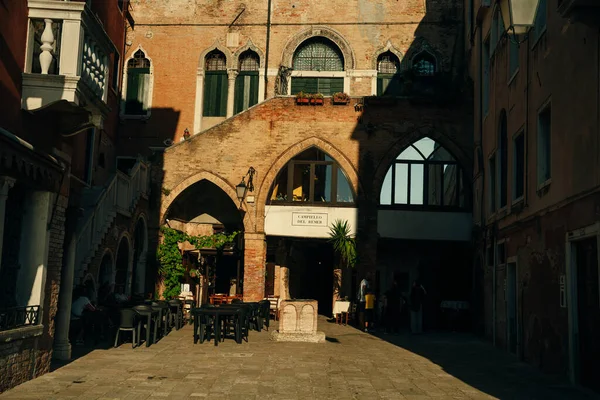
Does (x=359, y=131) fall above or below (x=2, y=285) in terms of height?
above

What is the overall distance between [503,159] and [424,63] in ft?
33.2

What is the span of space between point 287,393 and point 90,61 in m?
5.58

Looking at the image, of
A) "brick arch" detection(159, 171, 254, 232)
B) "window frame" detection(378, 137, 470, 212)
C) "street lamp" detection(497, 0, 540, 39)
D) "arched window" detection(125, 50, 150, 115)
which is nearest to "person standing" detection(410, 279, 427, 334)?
"window frame" detection(378, 137, 470, 212)

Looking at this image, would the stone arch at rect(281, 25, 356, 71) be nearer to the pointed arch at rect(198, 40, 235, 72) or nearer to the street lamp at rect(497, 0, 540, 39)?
the pointed arch at rect(198, 40, 235, 72)

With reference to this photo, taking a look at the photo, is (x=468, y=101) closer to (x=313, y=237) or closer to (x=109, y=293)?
(x=313, y=237)

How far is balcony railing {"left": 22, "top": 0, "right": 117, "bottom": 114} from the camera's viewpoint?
8.95m

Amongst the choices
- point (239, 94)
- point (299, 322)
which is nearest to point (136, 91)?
point (239, 94)

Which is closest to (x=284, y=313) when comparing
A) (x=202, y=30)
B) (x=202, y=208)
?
(x=202, y=208)

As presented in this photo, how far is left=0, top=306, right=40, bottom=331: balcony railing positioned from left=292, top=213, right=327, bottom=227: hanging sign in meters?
12.4

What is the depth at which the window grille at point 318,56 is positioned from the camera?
2542cm

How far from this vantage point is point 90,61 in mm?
10008

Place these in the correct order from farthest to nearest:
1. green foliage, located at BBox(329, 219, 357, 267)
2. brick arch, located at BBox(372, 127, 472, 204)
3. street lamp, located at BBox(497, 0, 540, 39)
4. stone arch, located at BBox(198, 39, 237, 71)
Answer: stone arch, located at BBox(198, 39, 237, 71) < brick arch, located at BBox(372, 127, 472, 204) < green foliage, located at BBox(329, 219, 357, 267) < street lamp, located at BBox(497, 0, 540, 39)

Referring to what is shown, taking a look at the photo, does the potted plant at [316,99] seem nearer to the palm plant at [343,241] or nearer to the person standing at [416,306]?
the palm plant at [343,241]

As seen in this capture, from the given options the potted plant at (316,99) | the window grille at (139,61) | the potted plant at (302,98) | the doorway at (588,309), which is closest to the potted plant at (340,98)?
the potted plant at (316,99)
